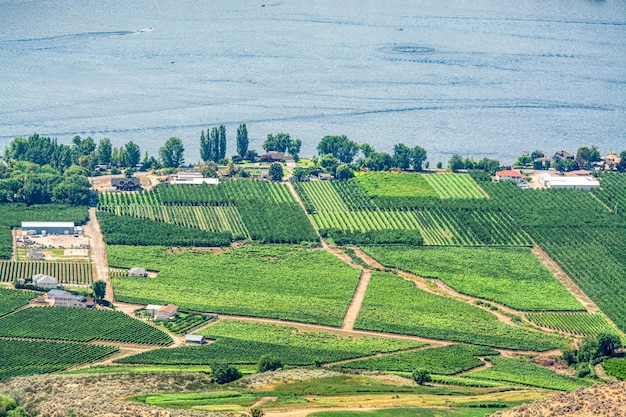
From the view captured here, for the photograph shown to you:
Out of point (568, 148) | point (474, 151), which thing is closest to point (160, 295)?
point (474, 151)

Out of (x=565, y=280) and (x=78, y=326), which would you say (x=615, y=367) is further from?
(x=78, y=326)

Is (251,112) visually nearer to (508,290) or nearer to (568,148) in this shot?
(568,148)

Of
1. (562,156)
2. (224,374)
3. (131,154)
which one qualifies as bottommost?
(224,374)

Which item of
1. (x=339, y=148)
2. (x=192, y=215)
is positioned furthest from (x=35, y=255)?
(x=339, y=148)

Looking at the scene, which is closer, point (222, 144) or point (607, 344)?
point (607, 344)

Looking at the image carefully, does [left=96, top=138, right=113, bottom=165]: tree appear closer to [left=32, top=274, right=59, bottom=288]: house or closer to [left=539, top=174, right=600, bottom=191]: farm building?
[left=32, top=274, right=59, bottom=288]: house

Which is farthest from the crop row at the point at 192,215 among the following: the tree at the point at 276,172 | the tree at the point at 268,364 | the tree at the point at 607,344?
the tree at the point at 607,344

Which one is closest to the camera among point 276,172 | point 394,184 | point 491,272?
point 491,272
